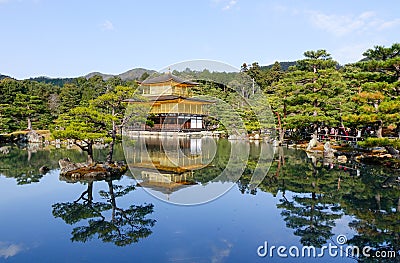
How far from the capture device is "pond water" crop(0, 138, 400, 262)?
4047 millimetres

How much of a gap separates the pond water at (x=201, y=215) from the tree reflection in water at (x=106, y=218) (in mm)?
16

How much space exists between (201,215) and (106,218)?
1679 millimetres

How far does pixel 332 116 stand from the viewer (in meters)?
15.3

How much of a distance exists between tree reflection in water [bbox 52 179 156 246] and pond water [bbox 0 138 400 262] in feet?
0.05

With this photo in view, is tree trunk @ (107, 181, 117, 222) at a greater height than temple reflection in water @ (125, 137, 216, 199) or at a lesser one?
lesser

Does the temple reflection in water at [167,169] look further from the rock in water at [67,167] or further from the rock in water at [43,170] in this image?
the rock in water at [43,170]

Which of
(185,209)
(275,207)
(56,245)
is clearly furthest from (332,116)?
(56,245)

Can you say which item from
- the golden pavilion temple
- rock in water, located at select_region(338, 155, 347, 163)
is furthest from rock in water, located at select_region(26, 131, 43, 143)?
rock in water, located at select_region(338, 155, 347, 163)

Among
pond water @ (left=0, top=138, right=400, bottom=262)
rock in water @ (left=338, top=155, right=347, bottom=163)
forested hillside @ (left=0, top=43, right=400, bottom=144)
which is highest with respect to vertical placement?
forested hillside @ (left=0, top=43, right=400, bottom=144)

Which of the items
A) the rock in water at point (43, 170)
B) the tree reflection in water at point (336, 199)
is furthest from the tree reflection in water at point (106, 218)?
the rock in water at point (43, 170)

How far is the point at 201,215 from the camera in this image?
Answer: 18.6 ft

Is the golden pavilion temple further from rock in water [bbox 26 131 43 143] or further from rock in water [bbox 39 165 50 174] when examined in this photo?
rock in water [bbox 39 165 50 174]

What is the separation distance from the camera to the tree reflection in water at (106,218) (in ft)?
14.9

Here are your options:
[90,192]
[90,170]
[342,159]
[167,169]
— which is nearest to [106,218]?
[90,192]
